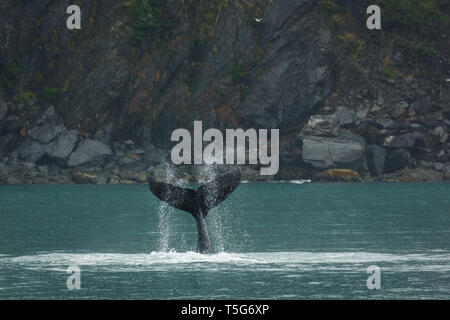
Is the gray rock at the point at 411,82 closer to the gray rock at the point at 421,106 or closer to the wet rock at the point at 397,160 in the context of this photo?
the gray rock at the point at 421,106

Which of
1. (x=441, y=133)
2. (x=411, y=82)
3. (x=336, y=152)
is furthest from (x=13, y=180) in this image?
(x=441, y=133)

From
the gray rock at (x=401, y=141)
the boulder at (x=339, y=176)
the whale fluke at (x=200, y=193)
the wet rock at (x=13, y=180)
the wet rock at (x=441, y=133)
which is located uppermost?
the wet rock at (x=441, y=133)

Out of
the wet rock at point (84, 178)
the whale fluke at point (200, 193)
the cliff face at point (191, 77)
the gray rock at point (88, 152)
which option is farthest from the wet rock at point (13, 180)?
the whale fluke at point (200, 193)

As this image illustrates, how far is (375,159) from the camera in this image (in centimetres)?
12281

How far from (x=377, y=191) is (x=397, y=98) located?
3698 cm

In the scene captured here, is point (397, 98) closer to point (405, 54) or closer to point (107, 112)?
point (405, 54)

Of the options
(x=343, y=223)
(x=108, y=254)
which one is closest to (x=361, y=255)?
(x=108, y=254)

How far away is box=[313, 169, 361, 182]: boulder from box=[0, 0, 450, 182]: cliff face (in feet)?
10.1

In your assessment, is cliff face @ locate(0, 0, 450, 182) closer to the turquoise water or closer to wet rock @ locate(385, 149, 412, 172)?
wet rock @ locate(385, 149, 412, 172)

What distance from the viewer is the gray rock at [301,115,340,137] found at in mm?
124938

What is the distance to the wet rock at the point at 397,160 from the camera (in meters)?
123

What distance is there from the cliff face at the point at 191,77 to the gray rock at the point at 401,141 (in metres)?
1.70

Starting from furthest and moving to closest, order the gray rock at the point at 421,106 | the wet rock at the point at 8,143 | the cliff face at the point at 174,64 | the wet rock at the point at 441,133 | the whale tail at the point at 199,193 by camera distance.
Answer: the cliff face at the point at 174,64, the wet rock at the point at 8,143, the gray rock at the point at 421,106, the wet rock at the point at 441,133, the whale tail at the point at 199,193

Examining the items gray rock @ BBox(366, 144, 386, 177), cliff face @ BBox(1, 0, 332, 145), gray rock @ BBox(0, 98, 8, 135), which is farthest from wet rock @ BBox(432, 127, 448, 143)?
gray rock @ BBox(0, 98, 8, 135)
